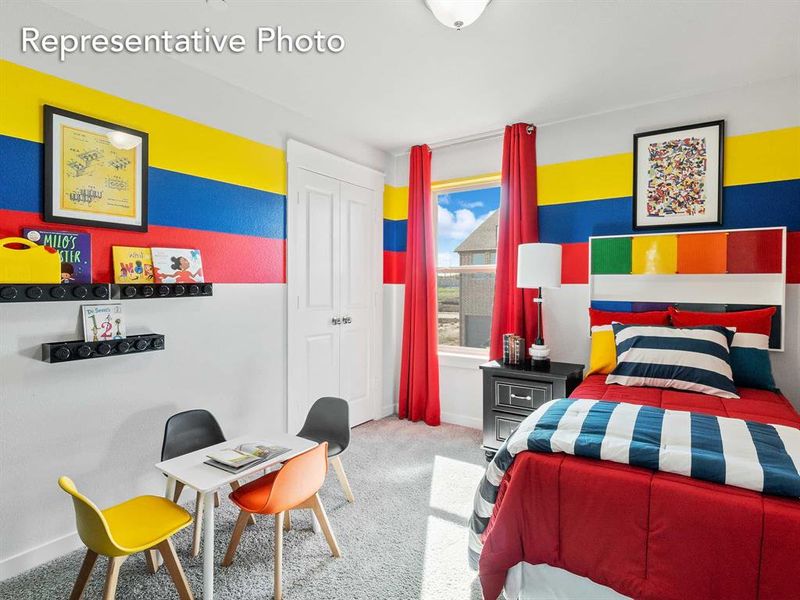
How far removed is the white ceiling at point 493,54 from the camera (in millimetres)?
2141

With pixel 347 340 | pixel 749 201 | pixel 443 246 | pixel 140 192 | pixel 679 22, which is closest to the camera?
pixel 679 22

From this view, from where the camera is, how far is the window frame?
4.00 meters

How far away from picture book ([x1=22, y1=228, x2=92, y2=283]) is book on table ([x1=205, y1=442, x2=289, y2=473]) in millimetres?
1120

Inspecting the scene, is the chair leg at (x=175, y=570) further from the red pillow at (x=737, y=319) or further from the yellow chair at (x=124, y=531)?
the red pillow at (x=737, y=319)

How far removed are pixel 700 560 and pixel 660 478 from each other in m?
0.24

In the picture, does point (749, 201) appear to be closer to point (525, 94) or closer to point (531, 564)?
point (525, 94)

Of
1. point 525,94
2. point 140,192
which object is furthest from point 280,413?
point 525,94

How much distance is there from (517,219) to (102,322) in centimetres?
297

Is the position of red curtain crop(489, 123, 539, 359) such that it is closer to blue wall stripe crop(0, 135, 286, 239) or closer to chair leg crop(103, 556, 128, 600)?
blue wall stripe crop(0, 135, 286, 239)

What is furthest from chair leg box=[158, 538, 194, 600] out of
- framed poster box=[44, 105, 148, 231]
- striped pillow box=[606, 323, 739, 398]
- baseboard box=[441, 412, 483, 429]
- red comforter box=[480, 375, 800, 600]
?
baseboard box=[441, 412, 483, 429]

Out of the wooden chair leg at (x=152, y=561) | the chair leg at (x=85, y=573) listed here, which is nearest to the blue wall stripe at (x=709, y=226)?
the wooden chair leg at (x=152, y=561)

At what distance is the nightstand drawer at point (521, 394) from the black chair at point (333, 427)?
120cm

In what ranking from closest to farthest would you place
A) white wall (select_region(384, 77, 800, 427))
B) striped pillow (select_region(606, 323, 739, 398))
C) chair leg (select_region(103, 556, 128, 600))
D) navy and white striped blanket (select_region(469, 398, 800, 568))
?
navy and white striped blanket (select_region(469, 398, 800, 568)) < chair leg (select_region(103, 556, 128, 600)) < striped pillow (select_region(606, 323, 739, 398)) < white wall (select_region(384, 77, 800, 427))

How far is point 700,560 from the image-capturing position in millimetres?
1355
